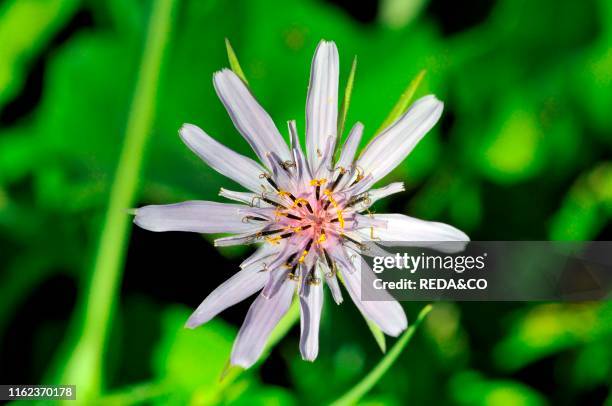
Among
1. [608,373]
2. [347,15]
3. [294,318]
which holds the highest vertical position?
[347,15]

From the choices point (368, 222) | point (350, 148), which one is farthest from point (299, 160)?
point (368, 222)

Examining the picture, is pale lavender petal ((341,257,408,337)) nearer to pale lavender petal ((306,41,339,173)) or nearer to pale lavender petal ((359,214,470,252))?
pale lavender petal ((359,214,470,252))

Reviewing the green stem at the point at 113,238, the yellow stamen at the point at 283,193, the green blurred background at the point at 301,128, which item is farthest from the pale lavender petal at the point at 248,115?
the green blurred background at the point at 301,128

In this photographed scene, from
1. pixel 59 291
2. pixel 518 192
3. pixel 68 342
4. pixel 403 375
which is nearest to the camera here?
pixel 68 342

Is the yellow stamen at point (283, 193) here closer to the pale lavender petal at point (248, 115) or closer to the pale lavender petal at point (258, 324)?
the pale lavender petal at point (248, 115)

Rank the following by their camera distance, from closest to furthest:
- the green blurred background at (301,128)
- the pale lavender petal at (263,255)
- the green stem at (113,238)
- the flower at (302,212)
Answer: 1. the flower at (302,212)
2. the pale lavender petal at (263,255)
3. the green stem at (113,238)
4. the green blurred background at (301,128)

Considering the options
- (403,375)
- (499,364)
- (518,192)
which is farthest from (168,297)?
(518,192)

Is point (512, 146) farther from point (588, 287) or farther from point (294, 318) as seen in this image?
point (294, 318)
